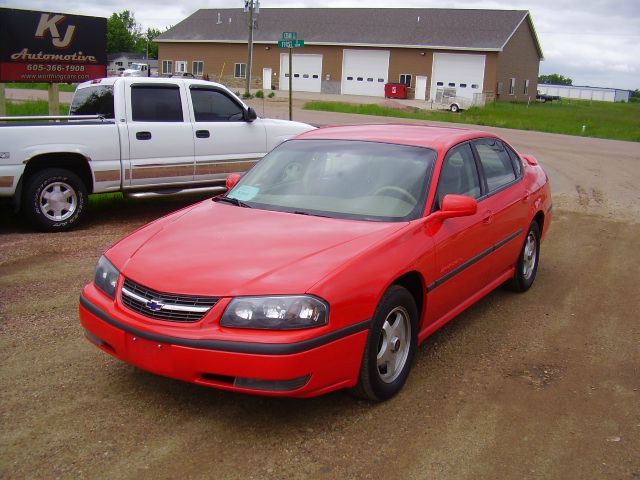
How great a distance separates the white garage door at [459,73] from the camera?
5431cm

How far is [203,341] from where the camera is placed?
355 centimetres

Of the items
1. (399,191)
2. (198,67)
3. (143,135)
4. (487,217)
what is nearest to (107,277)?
(399,191)

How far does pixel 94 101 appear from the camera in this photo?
9328 mm

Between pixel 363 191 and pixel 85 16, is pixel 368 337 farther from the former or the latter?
pixel 85 16

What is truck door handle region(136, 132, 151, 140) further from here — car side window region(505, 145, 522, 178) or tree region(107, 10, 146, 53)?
tree region(107, 10, 146, 53)

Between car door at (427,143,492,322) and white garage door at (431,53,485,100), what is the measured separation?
2007 inches

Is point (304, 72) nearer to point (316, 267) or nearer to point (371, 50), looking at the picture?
point (371, 50)

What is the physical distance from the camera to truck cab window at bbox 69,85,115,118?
359 inches

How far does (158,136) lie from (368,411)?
235 inches

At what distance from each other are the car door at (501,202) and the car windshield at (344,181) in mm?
839

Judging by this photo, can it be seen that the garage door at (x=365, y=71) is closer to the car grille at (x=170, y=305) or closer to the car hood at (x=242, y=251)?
the car hood at (x=242, y=251)

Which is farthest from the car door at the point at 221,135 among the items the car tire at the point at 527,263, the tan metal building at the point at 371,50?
the tan metal building at the point at 371,50

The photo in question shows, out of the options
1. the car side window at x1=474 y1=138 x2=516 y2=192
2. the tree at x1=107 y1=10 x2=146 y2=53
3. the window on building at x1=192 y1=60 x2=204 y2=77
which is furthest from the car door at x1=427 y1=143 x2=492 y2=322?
the tree at x1=107 y1=10 x2=146 y2=53

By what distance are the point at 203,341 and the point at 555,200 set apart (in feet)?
32.1
